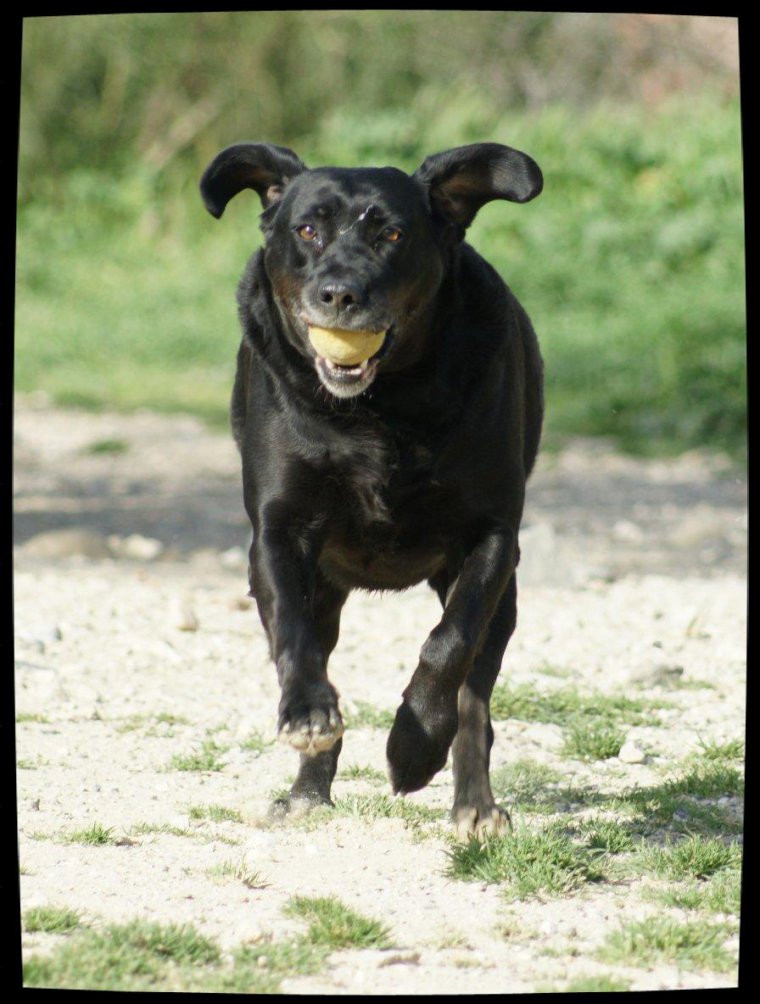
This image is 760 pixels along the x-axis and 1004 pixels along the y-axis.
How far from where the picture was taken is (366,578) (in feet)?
13.9

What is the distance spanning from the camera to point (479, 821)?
3.98 m

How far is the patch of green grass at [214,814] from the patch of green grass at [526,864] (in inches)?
26.2

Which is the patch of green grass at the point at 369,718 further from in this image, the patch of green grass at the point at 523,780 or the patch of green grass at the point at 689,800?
the patch of green grass at the point at 689,800

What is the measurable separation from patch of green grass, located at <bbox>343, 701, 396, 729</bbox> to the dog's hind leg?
832 mm

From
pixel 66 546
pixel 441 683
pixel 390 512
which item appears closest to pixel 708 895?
pixel 441 683

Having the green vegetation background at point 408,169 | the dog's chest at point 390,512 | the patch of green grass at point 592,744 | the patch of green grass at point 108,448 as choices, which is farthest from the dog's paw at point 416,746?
the patch of green grass at point 108,448

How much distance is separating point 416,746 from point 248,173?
1.61 metres

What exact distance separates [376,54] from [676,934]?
18999 millimetres

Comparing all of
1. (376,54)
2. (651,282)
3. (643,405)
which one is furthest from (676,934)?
(376,54)

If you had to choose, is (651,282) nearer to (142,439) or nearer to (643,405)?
(643,405)

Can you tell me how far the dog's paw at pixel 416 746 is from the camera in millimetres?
3738

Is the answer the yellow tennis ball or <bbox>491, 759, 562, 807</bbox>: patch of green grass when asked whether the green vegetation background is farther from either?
the yellow tennis ball

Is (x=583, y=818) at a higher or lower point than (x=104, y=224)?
lower

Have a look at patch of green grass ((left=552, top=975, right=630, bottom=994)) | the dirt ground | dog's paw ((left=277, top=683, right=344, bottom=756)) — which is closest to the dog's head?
dog's paw ((left=277, top=683, right=344, bottom=756))
